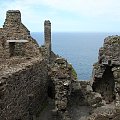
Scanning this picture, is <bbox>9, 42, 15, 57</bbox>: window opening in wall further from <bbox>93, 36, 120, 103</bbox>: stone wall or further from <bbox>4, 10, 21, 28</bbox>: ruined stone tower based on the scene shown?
<bbox>93, 36, 120, 103</bbox>: stone wall

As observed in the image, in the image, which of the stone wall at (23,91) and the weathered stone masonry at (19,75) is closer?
the stone wall at (23,91)

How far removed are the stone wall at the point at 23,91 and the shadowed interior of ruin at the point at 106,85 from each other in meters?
5.71

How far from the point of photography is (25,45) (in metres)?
30.1

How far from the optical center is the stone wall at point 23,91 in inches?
687

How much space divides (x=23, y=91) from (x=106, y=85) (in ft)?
41.2

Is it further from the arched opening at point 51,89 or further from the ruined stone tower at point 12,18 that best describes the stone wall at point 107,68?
the ruined stone tower at point 12,18

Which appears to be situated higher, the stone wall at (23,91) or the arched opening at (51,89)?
the stone wall at (23,91)

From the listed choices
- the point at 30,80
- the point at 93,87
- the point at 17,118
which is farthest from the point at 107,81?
the point at 17,118

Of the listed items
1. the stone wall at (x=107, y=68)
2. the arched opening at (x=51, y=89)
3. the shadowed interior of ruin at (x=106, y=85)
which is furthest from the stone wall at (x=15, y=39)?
the shadowed interior of ruin at (x=106, y=85)

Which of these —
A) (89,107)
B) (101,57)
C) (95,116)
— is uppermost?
(101,57)

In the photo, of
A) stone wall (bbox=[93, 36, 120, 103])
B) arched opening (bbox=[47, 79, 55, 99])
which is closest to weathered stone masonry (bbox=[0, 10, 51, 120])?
arched opening (bbox=[47, 79, 55, 99])

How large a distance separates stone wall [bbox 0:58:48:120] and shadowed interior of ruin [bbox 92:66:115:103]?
18.7 ft

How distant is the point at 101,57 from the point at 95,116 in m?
10.9

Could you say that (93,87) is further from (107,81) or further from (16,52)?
(16,52)
